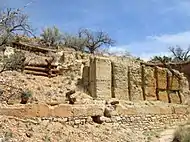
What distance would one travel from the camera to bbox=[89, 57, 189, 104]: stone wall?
50.2ft

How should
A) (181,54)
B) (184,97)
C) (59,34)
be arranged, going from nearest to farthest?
(184,97), (59,34), (181,54)

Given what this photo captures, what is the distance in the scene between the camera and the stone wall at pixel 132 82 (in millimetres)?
15312

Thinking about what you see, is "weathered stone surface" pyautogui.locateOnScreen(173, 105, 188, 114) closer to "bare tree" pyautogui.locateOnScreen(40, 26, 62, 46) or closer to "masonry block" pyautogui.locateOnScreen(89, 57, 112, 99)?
"masonry block" pyautogui.locateOnScreen(89, 57, 112, 99)

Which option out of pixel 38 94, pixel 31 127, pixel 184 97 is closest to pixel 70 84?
pixel 38 94

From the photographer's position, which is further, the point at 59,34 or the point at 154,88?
the point at 59,34

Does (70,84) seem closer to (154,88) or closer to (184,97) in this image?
(154,88)

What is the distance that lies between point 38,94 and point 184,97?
356 inches

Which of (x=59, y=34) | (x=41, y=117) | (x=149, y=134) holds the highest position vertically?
(x=59, y=34)

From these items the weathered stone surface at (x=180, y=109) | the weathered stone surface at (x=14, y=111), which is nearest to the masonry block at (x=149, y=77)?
the weathered stone surface at (x=180, y=109)

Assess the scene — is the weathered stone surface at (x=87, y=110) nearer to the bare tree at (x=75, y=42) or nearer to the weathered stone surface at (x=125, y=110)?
the weathered stone surface at (x=125, y=110)

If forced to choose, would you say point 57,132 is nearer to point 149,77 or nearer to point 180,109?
point 149,77

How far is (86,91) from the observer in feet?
50.9

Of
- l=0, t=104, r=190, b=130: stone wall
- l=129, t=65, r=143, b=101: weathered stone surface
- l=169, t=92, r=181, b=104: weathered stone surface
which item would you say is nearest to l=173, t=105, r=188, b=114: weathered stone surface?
l=0, t=104, r=190, b=130: stone wall

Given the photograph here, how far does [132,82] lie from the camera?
16.7 metres
